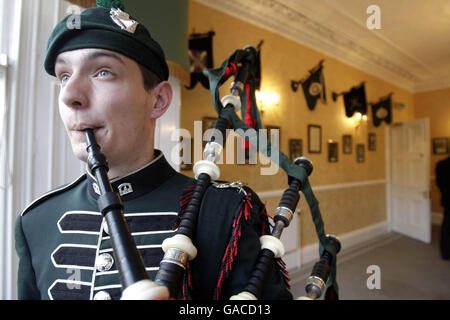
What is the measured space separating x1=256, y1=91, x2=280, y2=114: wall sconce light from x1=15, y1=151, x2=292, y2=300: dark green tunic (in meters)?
2.48

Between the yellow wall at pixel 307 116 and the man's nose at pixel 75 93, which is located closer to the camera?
the man's nose at pixel 75 93

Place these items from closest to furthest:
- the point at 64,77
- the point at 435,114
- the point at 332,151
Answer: the point at 64,77 < the point at 332,151 < the point at 435,114

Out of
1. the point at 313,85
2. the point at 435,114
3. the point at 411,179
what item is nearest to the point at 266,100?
the point at 313,85

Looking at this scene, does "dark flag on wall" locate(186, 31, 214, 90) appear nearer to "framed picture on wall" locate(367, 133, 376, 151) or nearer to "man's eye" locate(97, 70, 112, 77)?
"man's eye" locate(97, 70, 112, 77)

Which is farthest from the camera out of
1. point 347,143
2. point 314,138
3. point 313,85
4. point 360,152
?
point 360,152

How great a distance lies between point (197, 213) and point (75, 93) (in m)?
0.32

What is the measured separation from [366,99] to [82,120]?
5.01 meters

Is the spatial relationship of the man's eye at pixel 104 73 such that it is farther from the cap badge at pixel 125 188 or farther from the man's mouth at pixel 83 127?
the cap badge at pixel 125 188

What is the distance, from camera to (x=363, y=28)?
3.21m

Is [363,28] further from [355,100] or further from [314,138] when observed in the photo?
[314,138]

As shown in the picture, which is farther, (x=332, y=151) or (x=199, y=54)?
(x=332, y=151)

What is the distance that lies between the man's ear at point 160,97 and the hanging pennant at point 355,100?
4.05 meters

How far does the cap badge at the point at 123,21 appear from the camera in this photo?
0.55m

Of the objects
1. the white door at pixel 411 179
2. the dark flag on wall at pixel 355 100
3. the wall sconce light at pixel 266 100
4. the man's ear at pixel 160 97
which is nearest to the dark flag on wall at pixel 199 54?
the wall sconce light at pixel 266 100
